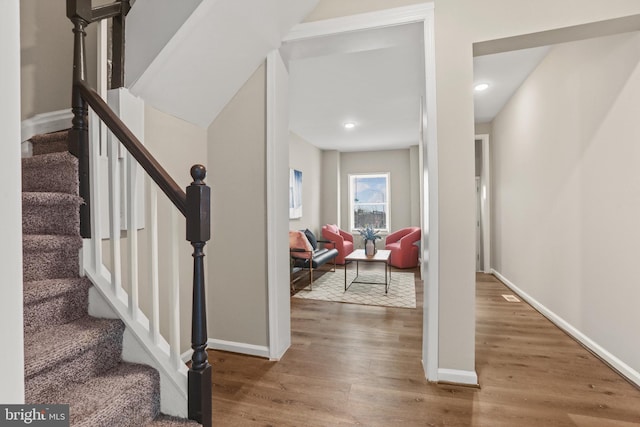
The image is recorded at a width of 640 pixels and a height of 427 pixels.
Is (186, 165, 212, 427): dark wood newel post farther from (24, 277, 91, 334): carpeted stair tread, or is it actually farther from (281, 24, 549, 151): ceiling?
(281, 24, 549, 151): ceiling

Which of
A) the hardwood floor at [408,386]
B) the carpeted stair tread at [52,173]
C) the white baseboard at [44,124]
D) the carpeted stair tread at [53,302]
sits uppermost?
the white baseboard at [44,124]

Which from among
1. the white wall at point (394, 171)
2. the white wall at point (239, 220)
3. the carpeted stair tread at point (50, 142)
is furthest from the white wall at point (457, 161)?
the white wall at point (394, 171)

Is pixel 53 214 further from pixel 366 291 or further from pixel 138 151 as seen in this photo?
pixel 366 291

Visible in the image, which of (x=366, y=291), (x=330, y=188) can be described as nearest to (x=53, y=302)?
(x=366, y=291)

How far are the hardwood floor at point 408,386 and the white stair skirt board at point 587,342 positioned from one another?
0.21 ft

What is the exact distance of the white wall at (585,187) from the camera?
198 cm

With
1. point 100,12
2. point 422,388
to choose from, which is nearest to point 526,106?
point 422,388

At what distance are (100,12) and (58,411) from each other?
2.08m

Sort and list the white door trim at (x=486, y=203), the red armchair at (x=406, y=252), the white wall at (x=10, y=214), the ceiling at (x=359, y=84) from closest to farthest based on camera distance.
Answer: the white wall at (x=10, y=214)
the ceiling at (x=359, y=84)
the white door trim at (x=486, y=203)
the red armchair at (x=406, y=252)

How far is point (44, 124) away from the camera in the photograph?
2.06m

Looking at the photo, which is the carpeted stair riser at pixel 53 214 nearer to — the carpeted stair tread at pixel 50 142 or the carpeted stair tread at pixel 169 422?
the carpeted stair tread at pixel 50 142

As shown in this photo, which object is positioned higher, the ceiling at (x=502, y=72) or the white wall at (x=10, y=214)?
the ceiling at (x=502, y=72)

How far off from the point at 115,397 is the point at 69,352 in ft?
0.86

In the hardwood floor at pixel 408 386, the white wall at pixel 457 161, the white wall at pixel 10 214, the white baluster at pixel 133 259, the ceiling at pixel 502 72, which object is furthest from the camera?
the ceiling at pixel 502 72
